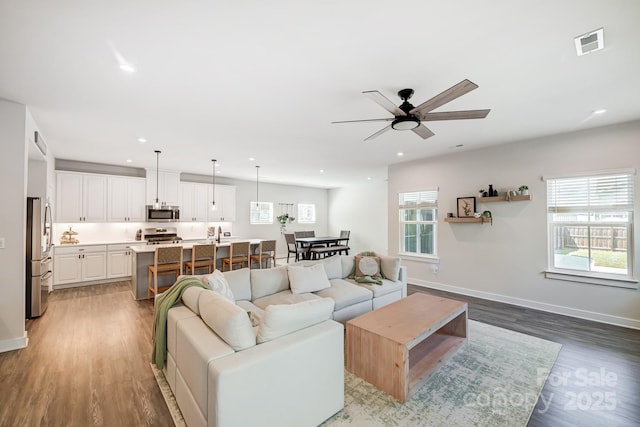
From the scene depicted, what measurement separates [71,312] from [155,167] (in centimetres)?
360

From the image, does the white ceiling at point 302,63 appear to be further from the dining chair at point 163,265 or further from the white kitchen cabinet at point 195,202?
the white kitchen cabinet at point 195,202

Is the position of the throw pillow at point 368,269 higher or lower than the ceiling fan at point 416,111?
lower

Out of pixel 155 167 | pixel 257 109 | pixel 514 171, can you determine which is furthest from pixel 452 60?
pixel 155 167

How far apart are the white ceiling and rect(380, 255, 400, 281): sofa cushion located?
2.07 m

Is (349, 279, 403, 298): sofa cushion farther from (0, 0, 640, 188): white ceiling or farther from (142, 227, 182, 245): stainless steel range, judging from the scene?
(142, 227, 182, 245): stainless steel range

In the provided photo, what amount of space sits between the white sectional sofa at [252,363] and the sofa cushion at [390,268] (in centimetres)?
234

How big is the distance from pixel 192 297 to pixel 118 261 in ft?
16.4

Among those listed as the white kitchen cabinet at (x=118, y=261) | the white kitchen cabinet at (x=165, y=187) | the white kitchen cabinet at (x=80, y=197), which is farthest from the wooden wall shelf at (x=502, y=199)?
the white kitchen cabinet at (x=80, y=197)

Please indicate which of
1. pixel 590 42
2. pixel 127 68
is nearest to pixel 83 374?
pixel 127 68

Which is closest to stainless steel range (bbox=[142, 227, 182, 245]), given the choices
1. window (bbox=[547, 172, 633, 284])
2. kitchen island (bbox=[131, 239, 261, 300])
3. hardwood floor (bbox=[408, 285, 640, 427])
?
kitchen island (bbox=[131, 239, 261, 300])

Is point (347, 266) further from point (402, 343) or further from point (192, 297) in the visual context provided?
point (192, 297)

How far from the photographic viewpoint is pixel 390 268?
14.1ft

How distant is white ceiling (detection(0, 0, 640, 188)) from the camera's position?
174 centimetres

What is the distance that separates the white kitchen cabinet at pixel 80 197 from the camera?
567cm
